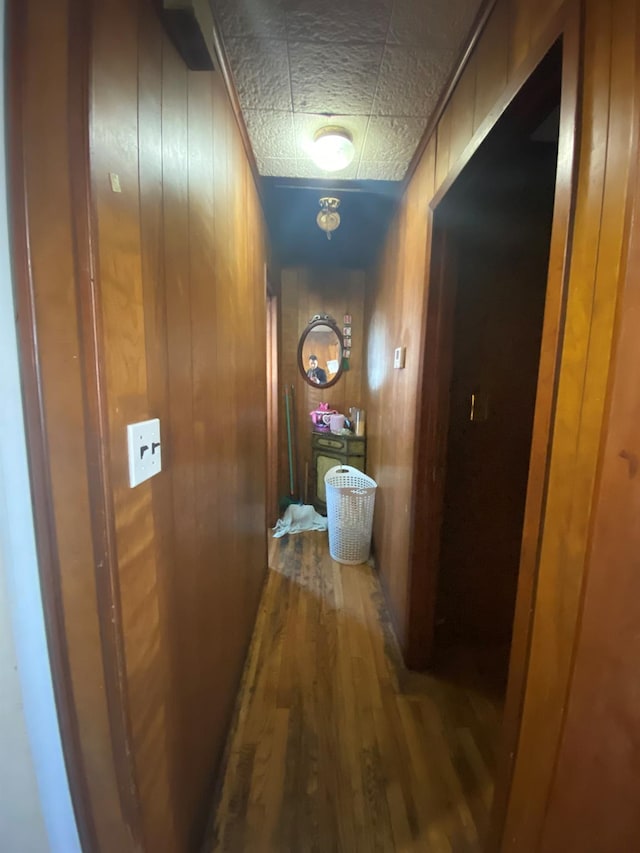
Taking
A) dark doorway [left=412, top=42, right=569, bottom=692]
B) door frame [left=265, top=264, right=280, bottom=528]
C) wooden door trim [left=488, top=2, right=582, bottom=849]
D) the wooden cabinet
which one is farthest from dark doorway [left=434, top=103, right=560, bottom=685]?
door frame [left=265, top=264, right=280, bottom=528]

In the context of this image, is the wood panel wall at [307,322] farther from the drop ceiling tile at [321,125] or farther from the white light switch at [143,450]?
the white light switch at [143,450]

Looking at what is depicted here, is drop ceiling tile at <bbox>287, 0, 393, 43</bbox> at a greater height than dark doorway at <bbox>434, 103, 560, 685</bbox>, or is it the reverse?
drop ceiling tile at <bbox>287, 0, 393, 43</bbox>

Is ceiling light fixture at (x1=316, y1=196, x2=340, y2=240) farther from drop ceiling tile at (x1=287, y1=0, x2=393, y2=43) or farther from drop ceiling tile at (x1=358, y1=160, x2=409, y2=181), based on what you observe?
drop ceiling tile at (x1=287, y1=0, x2=393, y2=43)

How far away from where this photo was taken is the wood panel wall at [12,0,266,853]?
505 millimetres

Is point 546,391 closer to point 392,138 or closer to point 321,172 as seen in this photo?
point 392,138

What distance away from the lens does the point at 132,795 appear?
26.0 inches

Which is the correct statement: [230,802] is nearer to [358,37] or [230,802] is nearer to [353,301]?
[358,37]

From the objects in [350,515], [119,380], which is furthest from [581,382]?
[350,515]

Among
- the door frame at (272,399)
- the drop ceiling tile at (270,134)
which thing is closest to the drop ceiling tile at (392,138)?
the drop ceiling tile at (270,134)

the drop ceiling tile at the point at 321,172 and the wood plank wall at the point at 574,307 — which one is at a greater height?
the drop ceiling tile at the point at 321,172

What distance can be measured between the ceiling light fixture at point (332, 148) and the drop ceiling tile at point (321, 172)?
125 millimetres

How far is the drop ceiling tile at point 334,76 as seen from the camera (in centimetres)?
111

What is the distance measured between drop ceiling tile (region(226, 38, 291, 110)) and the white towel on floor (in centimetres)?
276

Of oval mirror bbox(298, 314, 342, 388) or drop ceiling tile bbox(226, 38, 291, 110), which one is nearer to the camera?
drop ceiling tile bbox(226, 38, 291, 110)
